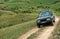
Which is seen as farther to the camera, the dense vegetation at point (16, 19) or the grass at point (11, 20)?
the grass at point (11, 20)

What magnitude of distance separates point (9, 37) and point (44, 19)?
26.4 ft

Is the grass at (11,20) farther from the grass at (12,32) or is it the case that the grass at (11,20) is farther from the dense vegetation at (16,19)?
the grass at (12,32)

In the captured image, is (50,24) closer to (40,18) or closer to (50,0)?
(40,18)

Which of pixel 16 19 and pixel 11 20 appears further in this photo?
pixel 16 19

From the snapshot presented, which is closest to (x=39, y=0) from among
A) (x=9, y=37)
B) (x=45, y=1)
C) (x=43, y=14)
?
(x=45, y=1)

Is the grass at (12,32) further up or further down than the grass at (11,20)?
further up

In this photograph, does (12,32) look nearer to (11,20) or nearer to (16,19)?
(11,20)

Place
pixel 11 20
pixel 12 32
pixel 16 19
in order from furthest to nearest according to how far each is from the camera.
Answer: pixel 16 19 < pixel 11 20 < pixel 12 32

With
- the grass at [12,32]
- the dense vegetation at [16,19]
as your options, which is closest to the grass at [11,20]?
the dense vegetation at [16,19]

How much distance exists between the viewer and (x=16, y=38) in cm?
2081

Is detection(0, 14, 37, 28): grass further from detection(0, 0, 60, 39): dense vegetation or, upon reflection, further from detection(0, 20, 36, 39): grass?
detection(0, 20, 36, 39): grass

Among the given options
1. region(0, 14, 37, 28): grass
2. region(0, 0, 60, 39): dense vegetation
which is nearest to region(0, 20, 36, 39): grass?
region(0, 0, 60, 39): dense vegetation

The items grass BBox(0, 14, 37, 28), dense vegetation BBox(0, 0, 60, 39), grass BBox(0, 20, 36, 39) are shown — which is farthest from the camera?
grass BBox(0, 14, 37, 28)

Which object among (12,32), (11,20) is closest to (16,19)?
(11,20)
